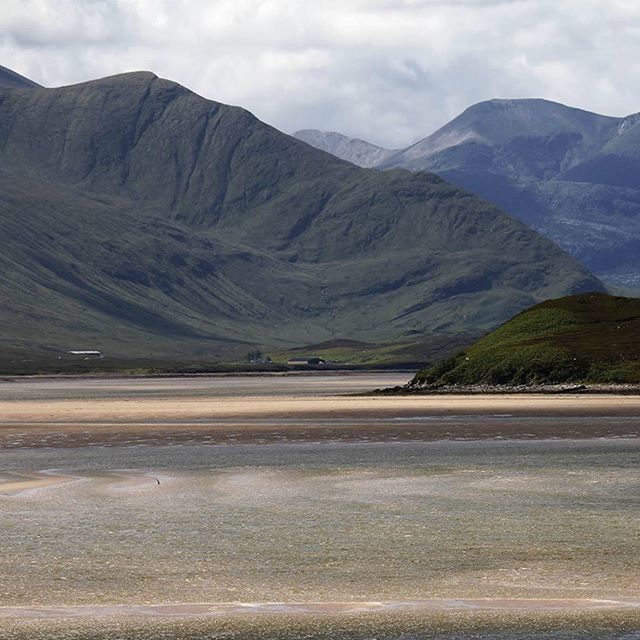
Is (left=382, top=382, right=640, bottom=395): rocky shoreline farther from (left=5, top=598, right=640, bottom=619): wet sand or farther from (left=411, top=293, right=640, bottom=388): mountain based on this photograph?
(left=5, top=598, right=640, bottom=619): wet sand

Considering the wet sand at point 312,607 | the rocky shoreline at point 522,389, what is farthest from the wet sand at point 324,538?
the rocky shoreline at point 522,389

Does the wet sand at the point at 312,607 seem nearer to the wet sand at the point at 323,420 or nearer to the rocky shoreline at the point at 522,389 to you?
the wet sand at the point at 323,420

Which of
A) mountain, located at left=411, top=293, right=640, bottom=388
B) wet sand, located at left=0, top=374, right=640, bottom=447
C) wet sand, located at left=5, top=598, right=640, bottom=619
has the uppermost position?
mountain, located at left=411, top=293, right=640, bottom=388

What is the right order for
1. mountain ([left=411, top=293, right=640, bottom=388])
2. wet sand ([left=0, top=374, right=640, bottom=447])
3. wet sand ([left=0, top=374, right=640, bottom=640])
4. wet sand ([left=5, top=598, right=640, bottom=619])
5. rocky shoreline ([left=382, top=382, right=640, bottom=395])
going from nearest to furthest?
wet sand ([left=0, top=374, right=640, bottom=640]) < wet sand ([left=5, top=598, right=640, bottom=619]) < wet sand ([left=0, top=374, right=640, bottom=447]) < rocky shoreline ([left=382, top=382, right=640, bottom=395]) < mountain ([left=411, top=293, right=640, bottom=388])

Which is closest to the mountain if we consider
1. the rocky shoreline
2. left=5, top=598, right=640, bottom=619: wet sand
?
the rocky shoreline

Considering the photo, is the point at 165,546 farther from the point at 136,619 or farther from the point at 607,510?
the point at 607,510

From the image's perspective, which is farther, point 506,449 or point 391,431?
point 391,431

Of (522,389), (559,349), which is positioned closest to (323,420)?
(522,389)

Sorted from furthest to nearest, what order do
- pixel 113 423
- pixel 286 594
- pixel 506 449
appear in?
pixel 113 423, pixel 506 449, pixel 286 594

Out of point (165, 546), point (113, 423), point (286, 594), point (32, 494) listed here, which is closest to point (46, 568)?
point (165, 546)
